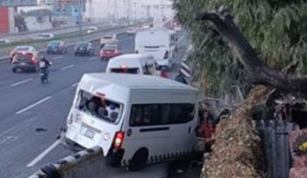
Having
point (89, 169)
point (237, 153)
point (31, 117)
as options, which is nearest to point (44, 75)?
point (31, 117)

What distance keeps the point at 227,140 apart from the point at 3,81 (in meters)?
31.8

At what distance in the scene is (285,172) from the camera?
10625 millimetres

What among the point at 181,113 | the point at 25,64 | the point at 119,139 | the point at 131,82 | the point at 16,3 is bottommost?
the point at 25,64

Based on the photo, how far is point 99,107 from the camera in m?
16.3

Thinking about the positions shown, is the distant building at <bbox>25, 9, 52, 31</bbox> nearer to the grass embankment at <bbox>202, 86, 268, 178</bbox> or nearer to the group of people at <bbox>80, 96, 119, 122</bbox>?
the group of people at <bbox>80, 96, 119, 122</bbox>

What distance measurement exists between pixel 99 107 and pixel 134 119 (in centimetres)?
110

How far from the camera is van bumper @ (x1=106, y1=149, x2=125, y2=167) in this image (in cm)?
1511

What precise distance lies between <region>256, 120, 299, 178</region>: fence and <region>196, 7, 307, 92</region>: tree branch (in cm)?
527

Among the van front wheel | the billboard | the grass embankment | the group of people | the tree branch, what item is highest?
the billboard

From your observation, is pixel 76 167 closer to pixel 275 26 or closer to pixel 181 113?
pixel 275 26

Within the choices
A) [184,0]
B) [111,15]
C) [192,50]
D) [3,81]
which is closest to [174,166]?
[192,50]

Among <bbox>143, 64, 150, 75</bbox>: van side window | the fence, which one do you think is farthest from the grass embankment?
<bbox>143, 64, 150, 75</bbox>: van side window

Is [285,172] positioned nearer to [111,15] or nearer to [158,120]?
[158,120]

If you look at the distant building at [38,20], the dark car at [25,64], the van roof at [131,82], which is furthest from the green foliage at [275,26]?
the distant building at [38,20]
